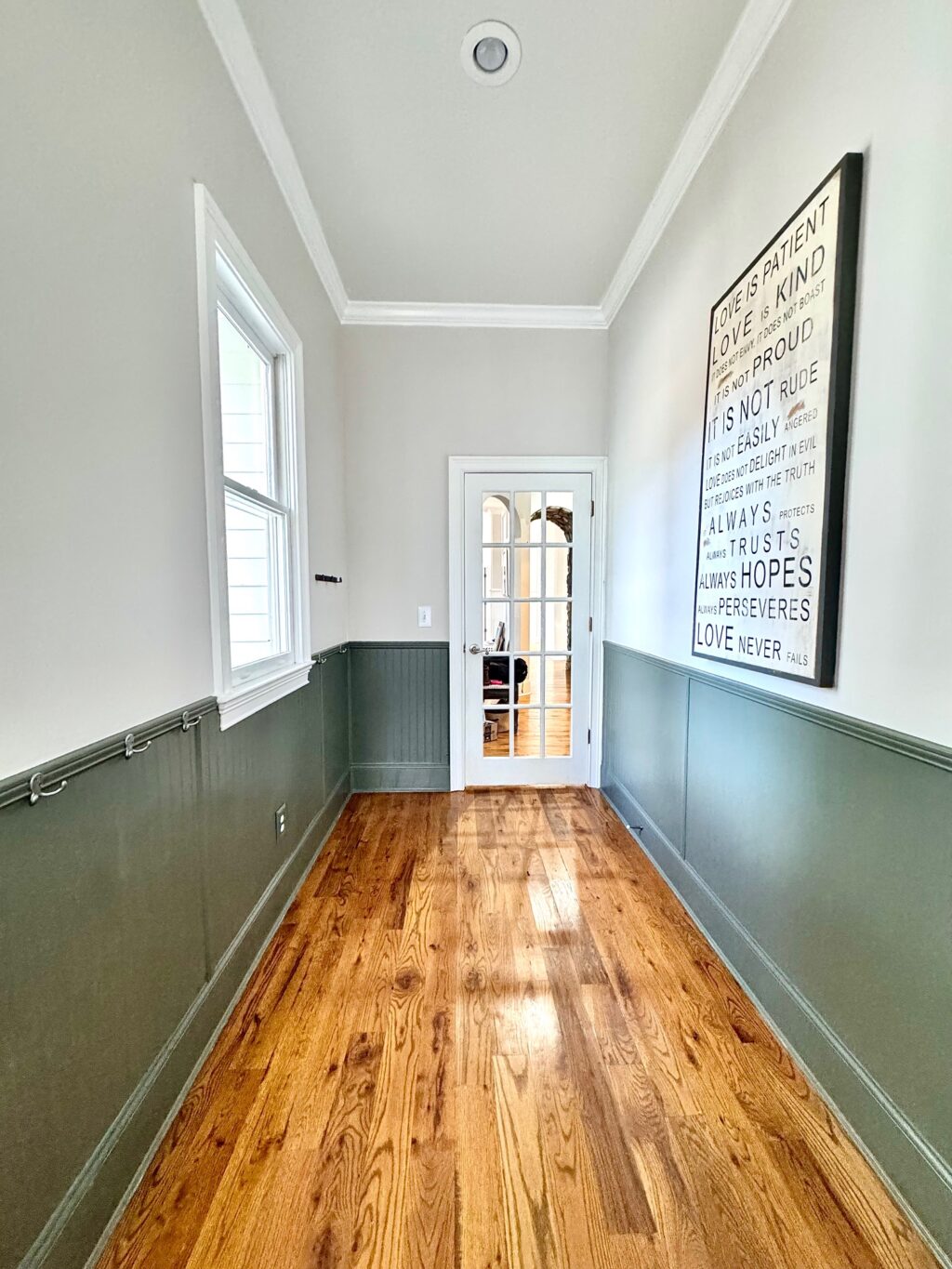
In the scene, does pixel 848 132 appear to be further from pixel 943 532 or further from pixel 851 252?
pixel 943 532

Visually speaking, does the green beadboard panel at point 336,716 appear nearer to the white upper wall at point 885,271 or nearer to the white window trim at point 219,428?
the white window trim at point 219,428

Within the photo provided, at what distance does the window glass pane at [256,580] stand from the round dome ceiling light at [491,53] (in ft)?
4.88

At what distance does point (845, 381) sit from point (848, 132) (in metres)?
0.54

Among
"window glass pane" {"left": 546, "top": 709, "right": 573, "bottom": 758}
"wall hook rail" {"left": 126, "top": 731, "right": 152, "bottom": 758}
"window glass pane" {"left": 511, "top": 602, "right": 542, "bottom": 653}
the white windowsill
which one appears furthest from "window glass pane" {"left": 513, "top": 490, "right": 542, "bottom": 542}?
"wall hook rail" {"left": 126, "top": 731, "right": 152, "bottom": 758}

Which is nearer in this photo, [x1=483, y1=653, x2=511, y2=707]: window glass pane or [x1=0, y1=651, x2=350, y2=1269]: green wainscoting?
[x1=0, y1=651, x2=350, y2=1269]: green wainscoting

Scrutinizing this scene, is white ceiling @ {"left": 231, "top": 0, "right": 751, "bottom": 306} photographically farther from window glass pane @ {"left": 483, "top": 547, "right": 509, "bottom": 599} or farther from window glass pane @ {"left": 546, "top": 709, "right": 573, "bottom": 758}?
window glass pane @ {"left": 546, "top": 709, "right": 573, "bottom": 758}

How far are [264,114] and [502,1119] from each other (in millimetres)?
2900

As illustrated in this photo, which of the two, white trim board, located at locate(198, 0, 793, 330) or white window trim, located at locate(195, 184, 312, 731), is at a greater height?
white trim board, located at locate(198, 0, 793, 330)

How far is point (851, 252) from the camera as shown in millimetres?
1170

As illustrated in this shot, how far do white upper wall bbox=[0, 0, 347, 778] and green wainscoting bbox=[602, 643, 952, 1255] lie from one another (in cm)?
156

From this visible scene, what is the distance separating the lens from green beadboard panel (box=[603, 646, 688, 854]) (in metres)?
2.11

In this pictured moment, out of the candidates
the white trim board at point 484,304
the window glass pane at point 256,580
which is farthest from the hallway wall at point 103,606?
the window glass pane at point 256,580

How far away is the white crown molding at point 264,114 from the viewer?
1.42 meters

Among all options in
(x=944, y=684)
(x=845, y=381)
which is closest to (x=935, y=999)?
(x=944, y=684)
